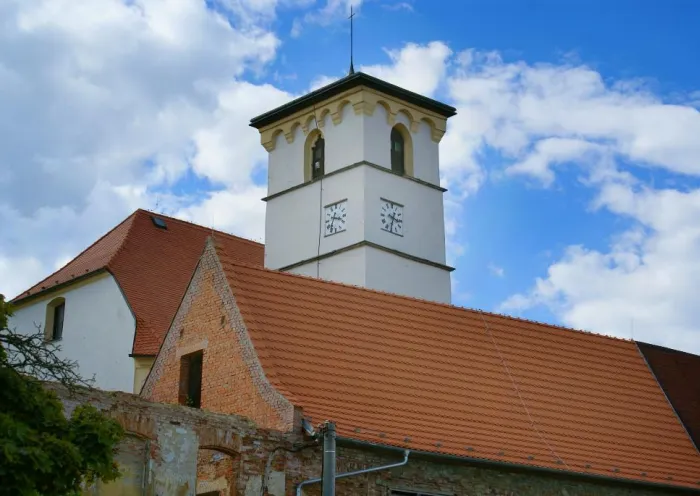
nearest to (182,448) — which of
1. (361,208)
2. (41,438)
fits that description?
(41,438)

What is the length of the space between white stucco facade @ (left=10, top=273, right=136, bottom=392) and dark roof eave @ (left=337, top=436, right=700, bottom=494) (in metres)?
15.0

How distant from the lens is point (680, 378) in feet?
98.5

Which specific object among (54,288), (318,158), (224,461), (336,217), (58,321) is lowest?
(224,461)

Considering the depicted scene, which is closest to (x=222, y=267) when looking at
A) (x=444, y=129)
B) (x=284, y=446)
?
(x=284, y=446)

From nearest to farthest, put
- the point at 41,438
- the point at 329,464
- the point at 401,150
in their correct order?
1. the point at 41,438
2. the point at 329,464
3. the point at 401,150

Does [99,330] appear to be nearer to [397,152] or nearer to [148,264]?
[148,264]

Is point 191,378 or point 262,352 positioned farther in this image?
point 191,378

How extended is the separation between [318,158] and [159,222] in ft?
18.3

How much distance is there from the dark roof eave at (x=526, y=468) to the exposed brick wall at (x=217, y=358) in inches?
52.7

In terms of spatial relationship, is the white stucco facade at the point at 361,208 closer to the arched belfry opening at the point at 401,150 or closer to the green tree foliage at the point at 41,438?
the arched belfry opening at the point at 401,150

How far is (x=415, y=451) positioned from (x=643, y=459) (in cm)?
646

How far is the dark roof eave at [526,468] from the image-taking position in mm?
20891

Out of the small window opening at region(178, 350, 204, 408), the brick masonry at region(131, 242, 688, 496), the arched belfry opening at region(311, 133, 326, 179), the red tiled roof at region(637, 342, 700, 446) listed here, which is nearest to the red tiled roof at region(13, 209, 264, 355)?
the arched belfry opening at region(311, 133, 326, 179)

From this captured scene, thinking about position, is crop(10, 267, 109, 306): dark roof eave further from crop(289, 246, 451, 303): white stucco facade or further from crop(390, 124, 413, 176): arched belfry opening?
crop(390, 124, 413, 176): arched belfry opening
